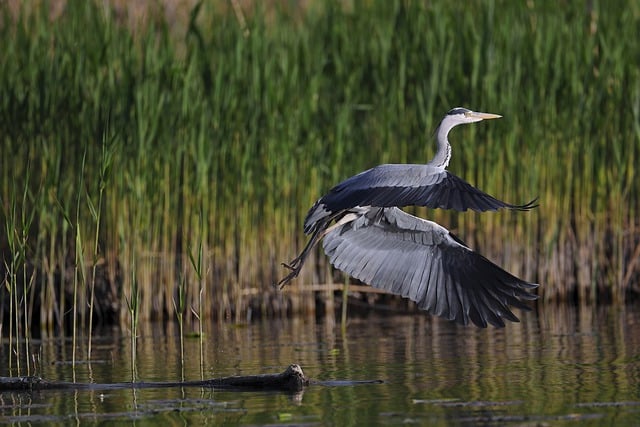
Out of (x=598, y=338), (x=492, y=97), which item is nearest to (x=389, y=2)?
(x=492, y=97)

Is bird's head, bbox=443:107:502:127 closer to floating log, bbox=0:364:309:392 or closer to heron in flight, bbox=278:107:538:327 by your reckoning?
heron in flight, bbox=278:107:538:327

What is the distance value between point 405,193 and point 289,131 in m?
3.43

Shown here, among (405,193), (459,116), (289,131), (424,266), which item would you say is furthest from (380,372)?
(289,131)

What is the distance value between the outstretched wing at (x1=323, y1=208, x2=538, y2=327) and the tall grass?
7.63ft

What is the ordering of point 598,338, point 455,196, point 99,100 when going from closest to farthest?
point 455,196, point 598,338, point 99,100

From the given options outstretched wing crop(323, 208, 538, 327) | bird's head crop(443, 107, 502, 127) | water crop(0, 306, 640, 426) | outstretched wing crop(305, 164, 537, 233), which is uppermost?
bird's head crop(443, 107, 502, 127)

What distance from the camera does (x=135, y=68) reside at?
8797 mm

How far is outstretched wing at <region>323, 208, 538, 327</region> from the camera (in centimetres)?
603

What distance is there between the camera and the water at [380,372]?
5.06 meters

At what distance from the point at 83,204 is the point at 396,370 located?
3.33m

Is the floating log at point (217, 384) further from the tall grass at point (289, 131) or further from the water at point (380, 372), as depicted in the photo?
the tall grass at point (289, 131)

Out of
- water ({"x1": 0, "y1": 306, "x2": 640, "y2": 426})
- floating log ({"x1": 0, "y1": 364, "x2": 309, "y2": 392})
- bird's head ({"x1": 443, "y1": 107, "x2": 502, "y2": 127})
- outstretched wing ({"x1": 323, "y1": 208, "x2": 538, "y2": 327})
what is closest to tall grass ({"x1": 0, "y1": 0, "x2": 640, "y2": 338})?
water ({"x1": 0, "y1": 306, "x2": 640, "y2": 426})

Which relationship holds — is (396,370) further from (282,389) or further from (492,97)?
(492,97)

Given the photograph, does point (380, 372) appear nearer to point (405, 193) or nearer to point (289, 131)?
point (405, 193)
